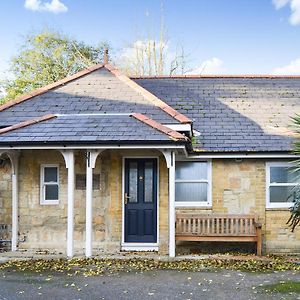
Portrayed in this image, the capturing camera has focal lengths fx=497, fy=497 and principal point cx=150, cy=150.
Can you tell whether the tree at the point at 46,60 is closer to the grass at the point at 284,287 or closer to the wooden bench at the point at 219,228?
the wooden bench at the point at 219,228

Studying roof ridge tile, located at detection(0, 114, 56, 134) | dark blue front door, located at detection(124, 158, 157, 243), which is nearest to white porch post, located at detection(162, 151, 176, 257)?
dark blue front door, located at detection(124, 158, 157, 243)

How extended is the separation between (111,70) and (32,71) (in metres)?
20.5

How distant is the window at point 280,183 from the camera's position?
13594mm

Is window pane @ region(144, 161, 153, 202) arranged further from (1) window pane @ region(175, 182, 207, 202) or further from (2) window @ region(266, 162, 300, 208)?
(2) window @ region(266, 162, 300, 208)

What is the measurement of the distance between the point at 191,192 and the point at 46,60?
23510mm

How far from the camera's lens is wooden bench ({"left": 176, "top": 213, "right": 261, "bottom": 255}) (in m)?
12.6

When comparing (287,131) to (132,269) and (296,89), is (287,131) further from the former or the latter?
(132,269)

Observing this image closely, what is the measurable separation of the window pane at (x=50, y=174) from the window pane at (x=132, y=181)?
208 cm

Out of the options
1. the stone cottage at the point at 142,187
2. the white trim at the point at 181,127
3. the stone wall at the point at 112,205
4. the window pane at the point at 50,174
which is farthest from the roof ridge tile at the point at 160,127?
the window pane at the point at 50,174

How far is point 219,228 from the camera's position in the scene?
42.1 feet

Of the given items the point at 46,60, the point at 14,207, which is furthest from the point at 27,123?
the point at 46,60

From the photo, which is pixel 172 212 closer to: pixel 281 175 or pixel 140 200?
pixel 140 200

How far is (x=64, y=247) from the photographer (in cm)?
1338

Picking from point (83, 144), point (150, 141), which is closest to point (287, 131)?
point (150, 141)
